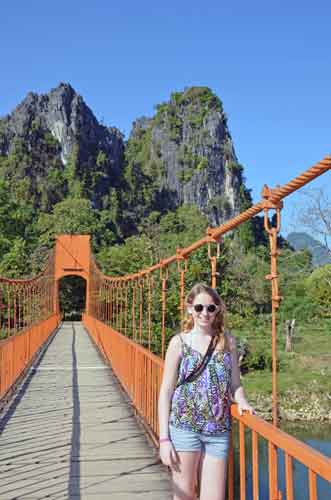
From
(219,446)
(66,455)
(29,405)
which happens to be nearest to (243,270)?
(29,405)

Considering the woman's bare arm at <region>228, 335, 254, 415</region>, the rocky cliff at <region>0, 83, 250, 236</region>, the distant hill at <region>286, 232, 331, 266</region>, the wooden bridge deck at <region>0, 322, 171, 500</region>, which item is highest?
the rocky cliff at <region>0, 83, 250, 236</region>

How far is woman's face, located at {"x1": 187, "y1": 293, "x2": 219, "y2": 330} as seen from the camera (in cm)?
296

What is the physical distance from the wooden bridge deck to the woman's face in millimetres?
1710

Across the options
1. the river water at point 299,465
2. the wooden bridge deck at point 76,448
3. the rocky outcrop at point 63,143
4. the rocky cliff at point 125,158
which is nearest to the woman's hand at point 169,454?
the wooden bridge deck at point 76,448

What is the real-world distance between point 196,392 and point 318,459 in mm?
816

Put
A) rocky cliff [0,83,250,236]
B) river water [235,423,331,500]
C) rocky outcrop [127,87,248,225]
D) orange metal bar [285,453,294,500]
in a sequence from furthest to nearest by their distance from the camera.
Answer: rocky outcrop [127,87,248,225] → rocky cliff [0,83,250,236] → river water [235,423,331,500] → orange metal bar [285,453,294,500]

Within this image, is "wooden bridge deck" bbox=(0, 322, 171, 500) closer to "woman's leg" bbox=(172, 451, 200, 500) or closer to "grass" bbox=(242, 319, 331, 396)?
"woman's leg" bbox=(172, 451, 200, 500)

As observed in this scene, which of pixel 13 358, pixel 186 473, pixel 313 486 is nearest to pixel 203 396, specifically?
pixel 186 473

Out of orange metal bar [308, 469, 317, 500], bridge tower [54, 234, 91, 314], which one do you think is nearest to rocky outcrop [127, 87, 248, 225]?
bridge tower [54, 234, 91, 314]

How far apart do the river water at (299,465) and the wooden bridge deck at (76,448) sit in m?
4.74

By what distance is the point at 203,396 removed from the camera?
289cm

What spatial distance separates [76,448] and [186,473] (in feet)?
9.64

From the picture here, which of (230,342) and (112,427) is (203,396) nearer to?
(230,342)

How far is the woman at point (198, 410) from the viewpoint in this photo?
9.42 ft
